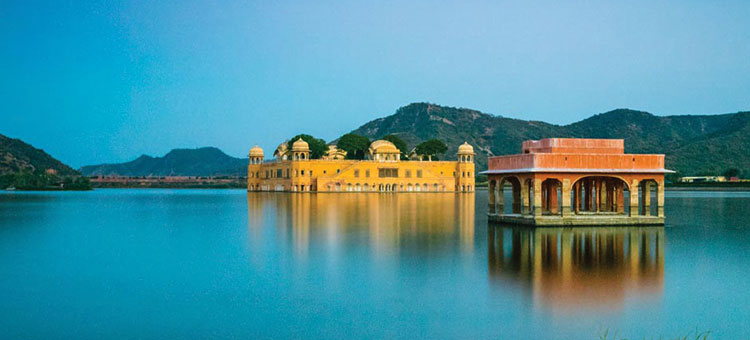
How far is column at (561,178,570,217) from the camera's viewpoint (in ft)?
86.0

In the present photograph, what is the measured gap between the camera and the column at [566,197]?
2622 cm

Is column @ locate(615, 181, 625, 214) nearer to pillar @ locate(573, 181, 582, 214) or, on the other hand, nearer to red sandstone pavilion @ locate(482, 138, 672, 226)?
pillar @ locate(573, 181, 582, 214)

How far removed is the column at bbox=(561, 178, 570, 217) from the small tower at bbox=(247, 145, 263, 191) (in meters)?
70.2

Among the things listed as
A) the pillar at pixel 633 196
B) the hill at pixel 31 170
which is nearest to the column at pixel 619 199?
the pillar at pixel 633 196

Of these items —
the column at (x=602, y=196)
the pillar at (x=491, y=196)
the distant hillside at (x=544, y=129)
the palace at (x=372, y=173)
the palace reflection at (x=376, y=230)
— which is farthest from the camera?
the distant hillside at (x=544, y=129)

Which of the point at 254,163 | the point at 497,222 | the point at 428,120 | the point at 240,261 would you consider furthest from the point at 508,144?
the point at 240,261

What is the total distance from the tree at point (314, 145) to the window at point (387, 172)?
46.1 feet

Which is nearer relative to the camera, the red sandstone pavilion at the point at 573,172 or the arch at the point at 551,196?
the red sandstone pavilion at the point at 573,172

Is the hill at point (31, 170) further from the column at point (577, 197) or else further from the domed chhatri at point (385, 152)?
the column at point (577, 197)

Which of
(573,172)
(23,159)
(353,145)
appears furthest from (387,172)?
(23,159)

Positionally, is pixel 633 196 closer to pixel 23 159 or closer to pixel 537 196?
pixel 537 196

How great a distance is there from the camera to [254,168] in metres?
94.7

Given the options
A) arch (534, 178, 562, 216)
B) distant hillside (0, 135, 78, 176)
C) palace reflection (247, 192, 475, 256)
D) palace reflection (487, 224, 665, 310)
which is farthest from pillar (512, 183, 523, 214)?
distant hillside (0, 135, 78, 176)

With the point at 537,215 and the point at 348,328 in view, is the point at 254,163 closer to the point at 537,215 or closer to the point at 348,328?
the point at 537,215
